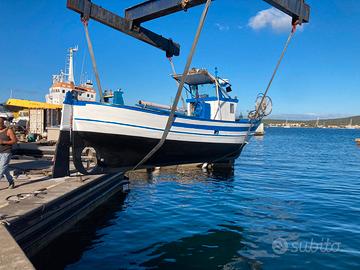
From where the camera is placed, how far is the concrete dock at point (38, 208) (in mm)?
5109

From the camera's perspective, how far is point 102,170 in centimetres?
895

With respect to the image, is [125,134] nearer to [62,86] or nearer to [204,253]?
[204,253]

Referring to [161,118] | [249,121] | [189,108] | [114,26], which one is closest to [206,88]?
[189,108]

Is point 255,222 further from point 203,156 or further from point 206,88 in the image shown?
point 206,88

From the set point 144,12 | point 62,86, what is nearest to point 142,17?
point 144,12

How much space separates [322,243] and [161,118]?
17.6ft

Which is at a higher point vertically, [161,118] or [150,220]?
[161,118]

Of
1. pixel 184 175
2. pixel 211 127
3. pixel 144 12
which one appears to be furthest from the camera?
pixel 184 175

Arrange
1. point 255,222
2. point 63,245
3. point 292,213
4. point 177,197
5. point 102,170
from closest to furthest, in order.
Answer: point 63,245 < point 102,170 < point 255,222 < point 292,213 < point 177,197

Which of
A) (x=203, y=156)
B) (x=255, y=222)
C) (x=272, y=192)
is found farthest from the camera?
(x=272, y=192)

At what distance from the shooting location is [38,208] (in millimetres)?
7141

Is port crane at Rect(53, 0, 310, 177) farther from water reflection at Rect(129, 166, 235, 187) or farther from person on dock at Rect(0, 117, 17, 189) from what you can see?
water reflection at Rect(129, 166, 235, 187)

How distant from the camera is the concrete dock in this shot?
5.11 metres

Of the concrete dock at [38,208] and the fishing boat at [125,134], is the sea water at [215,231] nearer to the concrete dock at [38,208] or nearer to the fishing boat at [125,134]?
the concrete dock at [38,208]
